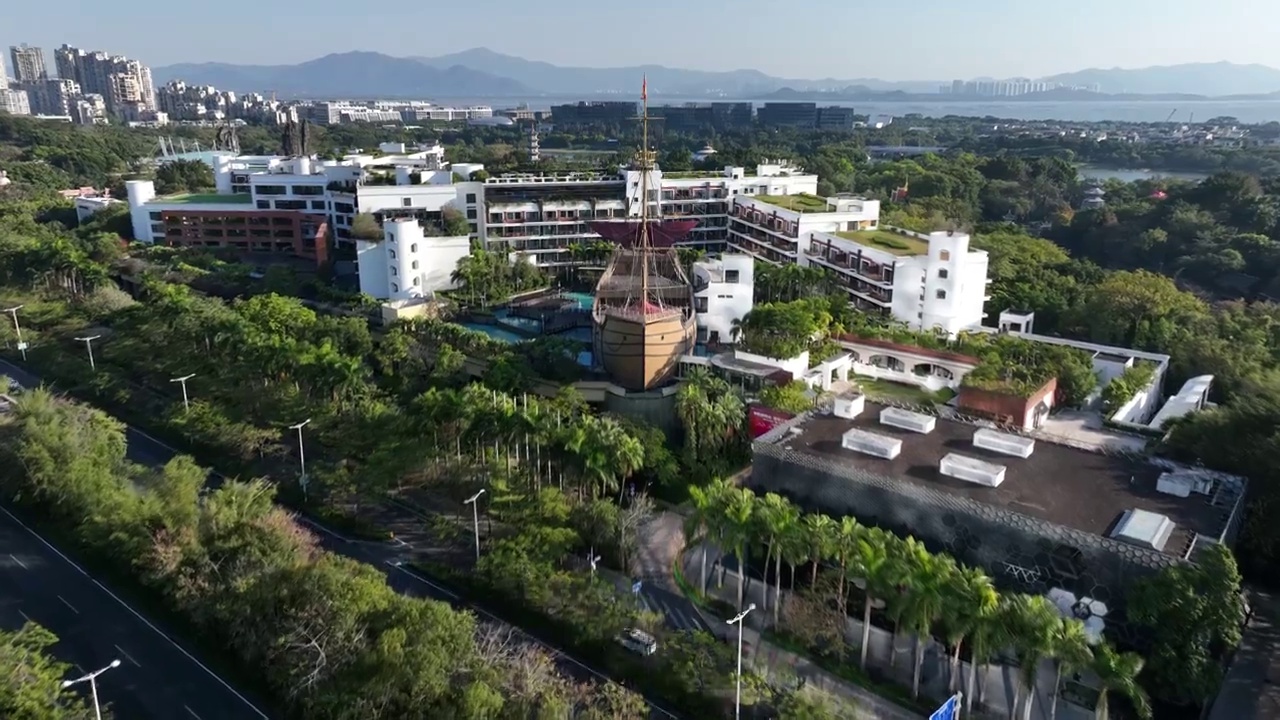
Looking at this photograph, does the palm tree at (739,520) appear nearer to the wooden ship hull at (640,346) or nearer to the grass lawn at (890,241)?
the wooden ship hull at (640,346)

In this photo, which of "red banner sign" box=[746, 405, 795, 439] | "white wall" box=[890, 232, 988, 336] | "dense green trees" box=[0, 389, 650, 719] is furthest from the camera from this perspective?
"white wall" box=[890, 232, 988, 336]

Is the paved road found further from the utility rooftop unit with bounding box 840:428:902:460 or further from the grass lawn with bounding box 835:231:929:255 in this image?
the grass lawn with bounding box 835:231:929:255

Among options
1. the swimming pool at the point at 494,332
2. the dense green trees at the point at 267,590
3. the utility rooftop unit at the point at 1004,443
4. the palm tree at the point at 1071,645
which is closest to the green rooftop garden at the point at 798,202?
the swimming pool at the point at 494,332

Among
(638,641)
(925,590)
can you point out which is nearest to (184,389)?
(638,641)

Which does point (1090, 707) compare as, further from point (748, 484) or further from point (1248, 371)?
point (1248, 371)

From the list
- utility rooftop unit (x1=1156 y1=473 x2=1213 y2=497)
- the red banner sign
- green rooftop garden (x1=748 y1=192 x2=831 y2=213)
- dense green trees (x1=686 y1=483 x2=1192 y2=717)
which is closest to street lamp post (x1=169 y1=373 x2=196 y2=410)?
the red banner sign

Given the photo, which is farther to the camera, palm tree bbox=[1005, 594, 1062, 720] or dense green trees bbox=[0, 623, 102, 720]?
palm tree bbox=[1005, 594, 1062, 720]

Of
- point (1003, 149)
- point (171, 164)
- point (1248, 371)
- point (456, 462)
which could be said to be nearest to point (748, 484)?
point (456, 462)
